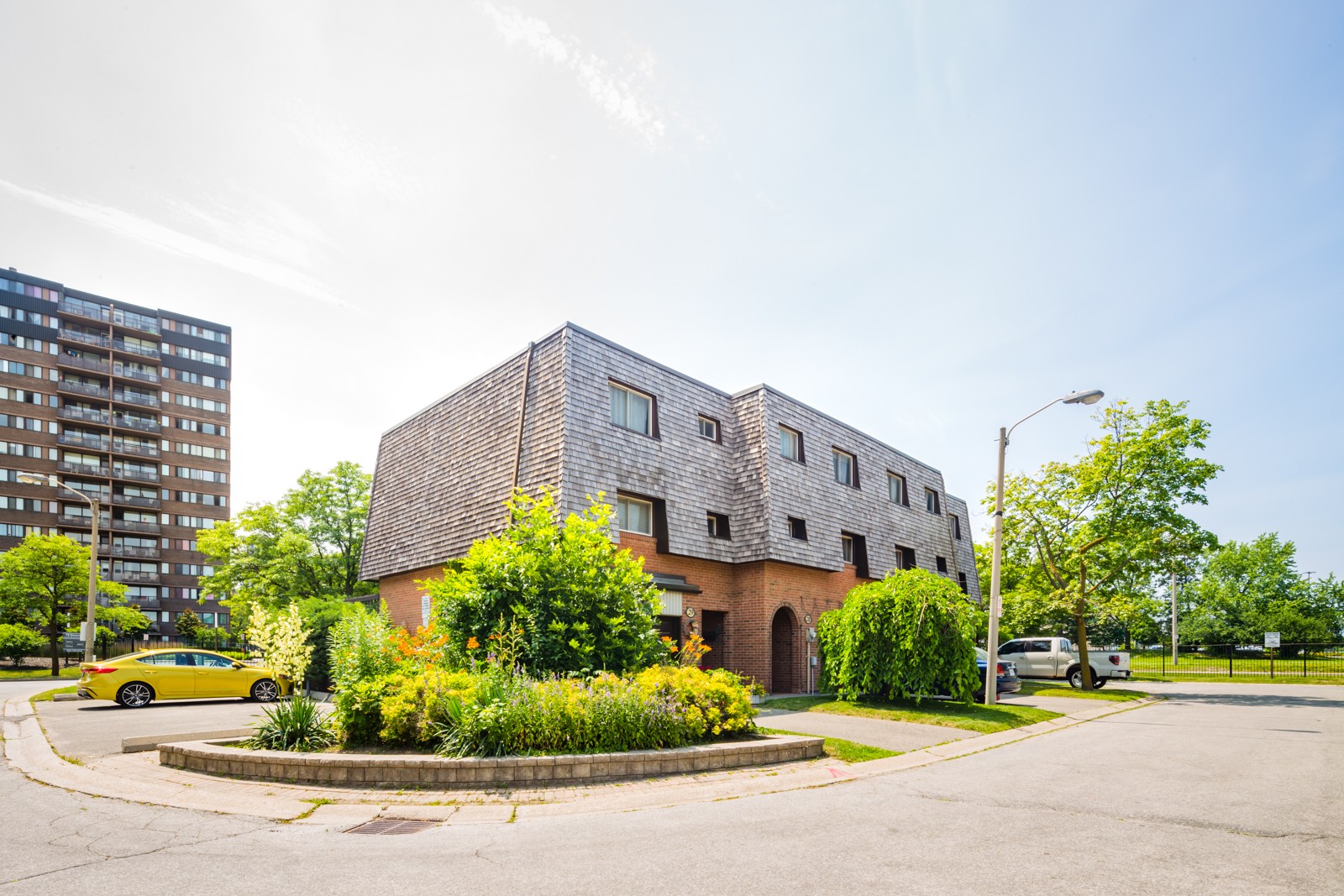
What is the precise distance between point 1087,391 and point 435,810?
47.4ft

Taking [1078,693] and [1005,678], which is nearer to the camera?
[1005,678]

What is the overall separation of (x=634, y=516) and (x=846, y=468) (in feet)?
35.8

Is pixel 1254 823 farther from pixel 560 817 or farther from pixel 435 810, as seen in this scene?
pixel 435 810

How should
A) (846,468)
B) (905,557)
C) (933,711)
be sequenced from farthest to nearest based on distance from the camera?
(905,557) < (846,468) < (933,711)

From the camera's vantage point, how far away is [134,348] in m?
68.8

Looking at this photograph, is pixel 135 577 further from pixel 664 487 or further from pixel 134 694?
pixel 664 487

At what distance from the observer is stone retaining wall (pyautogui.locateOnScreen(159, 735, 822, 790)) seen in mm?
8117

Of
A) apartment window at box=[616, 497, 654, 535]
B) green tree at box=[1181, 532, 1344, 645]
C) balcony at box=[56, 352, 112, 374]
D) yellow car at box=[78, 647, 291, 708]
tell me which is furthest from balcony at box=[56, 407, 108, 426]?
green tree at box=[1181, 532, 1344, 645]

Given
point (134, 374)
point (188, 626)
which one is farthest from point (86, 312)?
point (188, 626)

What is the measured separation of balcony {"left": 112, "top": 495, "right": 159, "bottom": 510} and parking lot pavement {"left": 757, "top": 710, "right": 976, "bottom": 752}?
71.8 m

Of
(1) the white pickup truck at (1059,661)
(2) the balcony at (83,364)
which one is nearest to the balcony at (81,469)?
(2) the balcony at (83,364)

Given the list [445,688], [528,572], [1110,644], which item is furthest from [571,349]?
[1110,644]

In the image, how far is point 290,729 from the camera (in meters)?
9.58

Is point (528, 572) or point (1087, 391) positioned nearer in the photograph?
point (528, 572)
